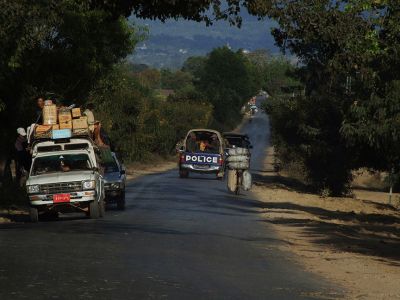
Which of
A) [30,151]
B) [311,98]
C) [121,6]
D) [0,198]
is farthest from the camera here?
[311,98]

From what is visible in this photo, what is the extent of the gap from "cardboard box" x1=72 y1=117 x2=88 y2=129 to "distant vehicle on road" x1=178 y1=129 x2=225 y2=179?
23.3 meters

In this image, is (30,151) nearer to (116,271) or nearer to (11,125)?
(11,125)

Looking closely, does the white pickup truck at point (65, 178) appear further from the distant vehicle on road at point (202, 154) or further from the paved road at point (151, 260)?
the distant vehicle on road at point (202, 154)

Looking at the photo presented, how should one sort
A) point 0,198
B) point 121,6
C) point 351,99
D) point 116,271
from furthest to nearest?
point 351,99 < point 0,198 < point 121,6 < point 116,271

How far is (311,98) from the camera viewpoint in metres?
51.7

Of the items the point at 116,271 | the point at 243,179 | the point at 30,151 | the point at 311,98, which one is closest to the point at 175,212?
the point at 30,151

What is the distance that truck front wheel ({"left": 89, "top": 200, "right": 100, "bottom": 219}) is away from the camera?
2342 centimetres

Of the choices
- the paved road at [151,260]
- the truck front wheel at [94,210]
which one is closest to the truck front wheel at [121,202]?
the paved road at [151,260]

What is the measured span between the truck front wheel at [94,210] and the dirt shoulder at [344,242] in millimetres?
4494

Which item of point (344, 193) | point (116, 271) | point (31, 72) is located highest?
point (31, 72)

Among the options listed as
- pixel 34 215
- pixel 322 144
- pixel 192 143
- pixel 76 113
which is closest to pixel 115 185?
pixel 76 113

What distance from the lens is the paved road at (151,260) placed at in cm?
1162

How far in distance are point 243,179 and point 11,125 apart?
975 cm

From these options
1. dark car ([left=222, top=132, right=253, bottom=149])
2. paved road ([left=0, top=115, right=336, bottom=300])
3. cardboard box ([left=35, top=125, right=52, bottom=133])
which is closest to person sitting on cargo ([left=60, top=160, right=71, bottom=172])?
cardboard box ([left=35, top=125, right=52, bottom=133])
